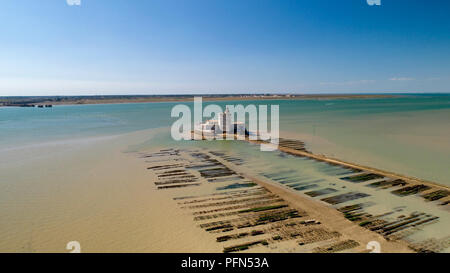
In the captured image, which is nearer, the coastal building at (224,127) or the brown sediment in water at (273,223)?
the brown sediment in water at (273,223)

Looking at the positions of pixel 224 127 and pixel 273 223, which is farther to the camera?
pixel 224 127

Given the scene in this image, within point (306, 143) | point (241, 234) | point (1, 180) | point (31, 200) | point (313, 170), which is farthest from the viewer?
point (306, 143)

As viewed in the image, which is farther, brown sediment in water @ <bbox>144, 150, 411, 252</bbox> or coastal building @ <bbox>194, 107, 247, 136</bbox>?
coastal building @ <bbox>194, 107, 247, 136</bbox>

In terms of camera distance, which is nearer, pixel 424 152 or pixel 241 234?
pixel 241 234

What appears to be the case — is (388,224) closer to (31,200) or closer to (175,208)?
(175,208)

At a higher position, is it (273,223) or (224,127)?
(224,127)

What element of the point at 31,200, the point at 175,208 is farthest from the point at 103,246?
the point at 31,200

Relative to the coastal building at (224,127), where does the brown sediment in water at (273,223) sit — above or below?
below

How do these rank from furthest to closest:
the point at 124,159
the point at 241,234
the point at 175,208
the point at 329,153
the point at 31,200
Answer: the point at 329,153 < the point at 124,159 < the point at 31,200 < the point at 175,208 < the point at 241,234

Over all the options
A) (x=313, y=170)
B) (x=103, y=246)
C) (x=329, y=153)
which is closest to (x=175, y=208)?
(x=103, y=246)

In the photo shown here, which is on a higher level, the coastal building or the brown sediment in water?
the coastal building
